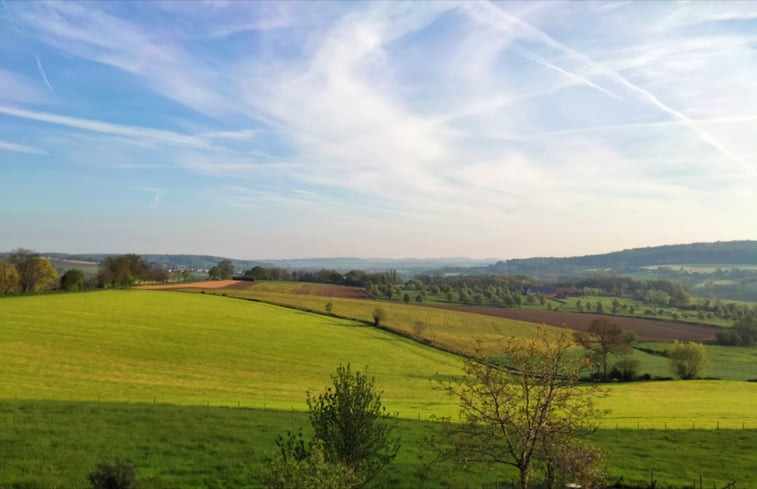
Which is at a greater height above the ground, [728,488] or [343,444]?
[343,444]

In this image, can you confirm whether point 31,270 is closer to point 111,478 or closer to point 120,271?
point 120,271

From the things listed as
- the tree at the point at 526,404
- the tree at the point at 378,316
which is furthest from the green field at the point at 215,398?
the tree at the point at 378,316

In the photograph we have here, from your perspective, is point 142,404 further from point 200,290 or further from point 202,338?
point 200,290

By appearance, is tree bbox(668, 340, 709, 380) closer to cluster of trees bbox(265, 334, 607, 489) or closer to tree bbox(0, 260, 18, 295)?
cluster of trees bbox(265, 334, 607, 489)

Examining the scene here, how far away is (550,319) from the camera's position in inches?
4363

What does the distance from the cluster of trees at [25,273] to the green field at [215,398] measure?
1011 inches

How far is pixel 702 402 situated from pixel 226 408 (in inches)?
1870

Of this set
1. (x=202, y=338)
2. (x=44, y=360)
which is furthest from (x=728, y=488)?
(x=202, y=338)

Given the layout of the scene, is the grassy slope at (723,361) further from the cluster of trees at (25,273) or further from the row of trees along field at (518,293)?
the cluster of trees at (25,273)

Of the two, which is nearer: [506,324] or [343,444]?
[343,444]

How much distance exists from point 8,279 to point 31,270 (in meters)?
5.54

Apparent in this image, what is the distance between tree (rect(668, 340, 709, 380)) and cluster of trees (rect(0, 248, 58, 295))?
400 feet

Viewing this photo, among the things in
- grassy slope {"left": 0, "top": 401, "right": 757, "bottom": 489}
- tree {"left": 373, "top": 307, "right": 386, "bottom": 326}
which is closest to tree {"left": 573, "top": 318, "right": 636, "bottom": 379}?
tree {"left": 373, "top": 307, "right": 386, "bottom": 326}

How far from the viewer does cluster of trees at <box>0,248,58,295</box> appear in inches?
3962
